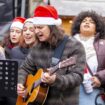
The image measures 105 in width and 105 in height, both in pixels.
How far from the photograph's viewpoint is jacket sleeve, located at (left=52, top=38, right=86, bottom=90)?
11.9 feet

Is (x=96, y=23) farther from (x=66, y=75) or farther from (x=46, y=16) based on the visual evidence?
(x=66, y=75)

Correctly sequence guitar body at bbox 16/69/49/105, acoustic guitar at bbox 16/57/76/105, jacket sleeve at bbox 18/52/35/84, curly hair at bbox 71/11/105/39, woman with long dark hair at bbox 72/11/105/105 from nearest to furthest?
1. acoustic guitar at bbox 16/57/76/105
2. guitar body at bbox 16/69/49/105
3. jacket sleeve at bbox 18/52/35/84
4. woman with long dark hair at bbox 72/11/105/105
5. curly hair at bbox 71/11/105/39

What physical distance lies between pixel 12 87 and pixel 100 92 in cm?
111

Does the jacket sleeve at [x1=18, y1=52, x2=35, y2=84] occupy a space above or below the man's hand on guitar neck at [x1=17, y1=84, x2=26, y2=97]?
above

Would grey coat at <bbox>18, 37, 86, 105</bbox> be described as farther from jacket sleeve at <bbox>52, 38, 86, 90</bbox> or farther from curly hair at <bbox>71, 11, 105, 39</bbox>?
curly hair at <bbox>71, 11, 105, 39</bbox>

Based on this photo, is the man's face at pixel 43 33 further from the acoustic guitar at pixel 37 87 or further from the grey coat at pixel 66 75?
the acoustic guitar at pixel 37 87

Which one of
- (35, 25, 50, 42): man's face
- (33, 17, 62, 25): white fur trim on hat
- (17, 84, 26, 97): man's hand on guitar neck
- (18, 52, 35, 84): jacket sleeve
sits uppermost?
(33, 17, 62, 25): white fur trim on hat

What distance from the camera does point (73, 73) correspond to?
3727 millimetres

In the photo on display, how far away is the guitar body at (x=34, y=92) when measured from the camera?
12.3 feet

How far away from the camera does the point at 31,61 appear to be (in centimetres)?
403

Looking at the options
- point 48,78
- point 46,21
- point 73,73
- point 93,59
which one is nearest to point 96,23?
point 93,59

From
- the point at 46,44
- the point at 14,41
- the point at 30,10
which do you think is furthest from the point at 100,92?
the point at 30,10

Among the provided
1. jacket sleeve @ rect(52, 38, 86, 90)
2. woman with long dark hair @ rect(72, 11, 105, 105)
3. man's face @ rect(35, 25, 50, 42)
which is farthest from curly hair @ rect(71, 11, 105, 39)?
man's face @ rect(35, 25, 50, 42)

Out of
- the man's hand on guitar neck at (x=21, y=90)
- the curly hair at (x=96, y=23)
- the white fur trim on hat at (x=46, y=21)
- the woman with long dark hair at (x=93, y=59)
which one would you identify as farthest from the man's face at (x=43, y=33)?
the curly hair at (x=96, y=23)
